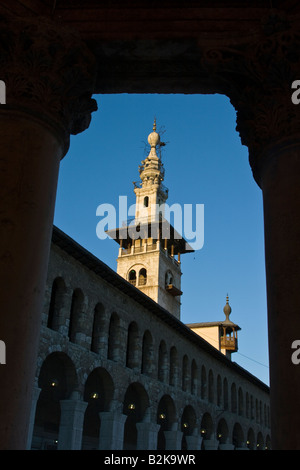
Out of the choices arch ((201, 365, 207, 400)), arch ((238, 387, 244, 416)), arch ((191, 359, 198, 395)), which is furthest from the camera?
arch ((238, 387, 244, 416))

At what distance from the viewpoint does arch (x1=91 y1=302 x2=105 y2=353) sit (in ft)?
71.4

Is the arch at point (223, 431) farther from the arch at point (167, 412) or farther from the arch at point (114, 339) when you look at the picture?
the arch at point (114, 339)

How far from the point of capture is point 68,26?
500 centimetres

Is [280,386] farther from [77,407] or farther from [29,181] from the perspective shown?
[77,407]

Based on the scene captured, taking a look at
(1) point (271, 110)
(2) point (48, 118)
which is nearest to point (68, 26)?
(2) point (48, 118)

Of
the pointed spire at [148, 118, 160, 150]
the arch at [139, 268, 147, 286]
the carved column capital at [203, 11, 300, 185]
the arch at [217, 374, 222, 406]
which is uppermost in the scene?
the pointed spire at [148, 118, 160, 150]

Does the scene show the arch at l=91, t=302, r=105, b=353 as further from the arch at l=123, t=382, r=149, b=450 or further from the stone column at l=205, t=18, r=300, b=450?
the stone column at l=205, t=18, r=300, b=450

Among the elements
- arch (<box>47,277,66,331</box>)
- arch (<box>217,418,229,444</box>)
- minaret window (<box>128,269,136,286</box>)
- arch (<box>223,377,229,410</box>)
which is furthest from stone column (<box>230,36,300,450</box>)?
minaret window (<box>128,269,136,286</box>)

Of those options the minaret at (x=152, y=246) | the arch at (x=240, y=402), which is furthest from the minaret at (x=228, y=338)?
the arch at (x=240, y=402)

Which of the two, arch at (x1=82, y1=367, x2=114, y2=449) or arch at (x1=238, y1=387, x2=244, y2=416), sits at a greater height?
arch at (x1=238, y1=387, x2=244, y2=416)

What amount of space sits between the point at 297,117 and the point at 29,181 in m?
2.37

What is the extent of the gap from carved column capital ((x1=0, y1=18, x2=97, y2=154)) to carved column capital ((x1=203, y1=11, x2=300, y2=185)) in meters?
1.28

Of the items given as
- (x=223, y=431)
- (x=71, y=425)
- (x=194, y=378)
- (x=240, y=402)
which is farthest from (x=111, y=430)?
(x=240, y=402)

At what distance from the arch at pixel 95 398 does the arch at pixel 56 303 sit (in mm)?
3525
